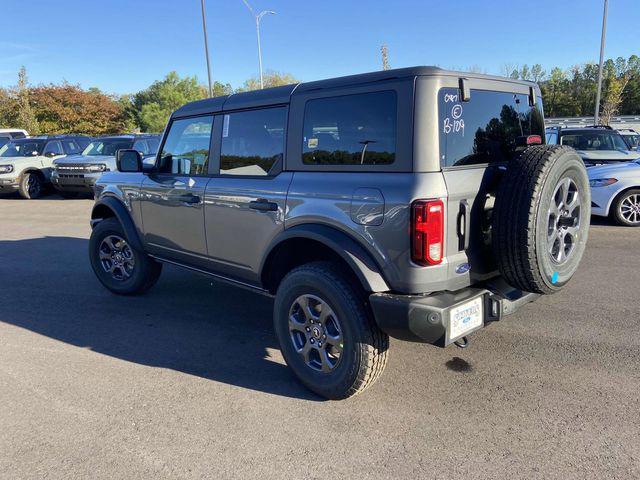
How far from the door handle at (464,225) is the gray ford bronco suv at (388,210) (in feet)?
0.04

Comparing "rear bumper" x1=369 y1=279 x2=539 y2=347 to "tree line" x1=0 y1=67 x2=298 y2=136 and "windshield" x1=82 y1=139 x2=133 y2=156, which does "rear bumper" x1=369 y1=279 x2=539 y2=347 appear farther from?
"tree line" x1=0 y1=67 x2=298 y2=136

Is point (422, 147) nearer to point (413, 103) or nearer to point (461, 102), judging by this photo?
point (413, 103)

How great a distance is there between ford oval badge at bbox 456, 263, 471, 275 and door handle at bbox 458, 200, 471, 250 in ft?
0.33

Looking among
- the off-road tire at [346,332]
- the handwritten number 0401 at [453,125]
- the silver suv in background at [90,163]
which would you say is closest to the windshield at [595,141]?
the handwritten number 0401 at [453,125]

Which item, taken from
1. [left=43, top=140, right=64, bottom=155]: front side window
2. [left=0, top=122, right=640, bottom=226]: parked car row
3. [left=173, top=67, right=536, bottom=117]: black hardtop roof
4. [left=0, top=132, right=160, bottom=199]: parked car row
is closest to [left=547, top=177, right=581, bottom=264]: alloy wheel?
[left=173, top=67, right=536, bottom=117]: black hardtop roof

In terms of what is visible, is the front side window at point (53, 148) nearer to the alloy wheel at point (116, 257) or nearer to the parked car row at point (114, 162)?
the parked car row at point (114, 162)

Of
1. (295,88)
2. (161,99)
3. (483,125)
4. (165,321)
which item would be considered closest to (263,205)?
(295,88)

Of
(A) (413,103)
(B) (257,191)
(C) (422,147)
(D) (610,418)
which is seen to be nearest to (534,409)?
(D) (610,418)

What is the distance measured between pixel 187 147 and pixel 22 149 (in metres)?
14.0

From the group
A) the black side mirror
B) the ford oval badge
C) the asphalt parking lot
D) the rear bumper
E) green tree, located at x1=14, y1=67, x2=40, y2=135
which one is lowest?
the asphalt parking lot

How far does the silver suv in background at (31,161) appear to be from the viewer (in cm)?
1477

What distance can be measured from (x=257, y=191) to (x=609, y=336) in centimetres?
303

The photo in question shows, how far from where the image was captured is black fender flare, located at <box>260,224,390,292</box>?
113 inches

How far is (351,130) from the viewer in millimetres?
3066
